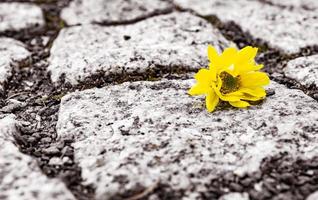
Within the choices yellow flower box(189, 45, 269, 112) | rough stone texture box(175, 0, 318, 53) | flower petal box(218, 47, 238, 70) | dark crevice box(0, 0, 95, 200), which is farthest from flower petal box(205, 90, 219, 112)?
rough stone texture box(175, 0, 318, 53)

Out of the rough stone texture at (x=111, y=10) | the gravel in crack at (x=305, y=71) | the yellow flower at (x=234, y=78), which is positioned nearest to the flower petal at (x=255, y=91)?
the yellow flower at (x=234, y=78)

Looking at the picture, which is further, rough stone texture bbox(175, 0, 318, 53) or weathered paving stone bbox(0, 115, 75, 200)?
rough stone texture bbox(175, 0, 318, 53)

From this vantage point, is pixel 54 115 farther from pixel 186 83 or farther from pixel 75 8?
pixel 75 8

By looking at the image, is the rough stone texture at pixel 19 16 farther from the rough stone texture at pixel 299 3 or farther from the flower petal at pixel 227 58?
the rough stone texture at pixel 299 3

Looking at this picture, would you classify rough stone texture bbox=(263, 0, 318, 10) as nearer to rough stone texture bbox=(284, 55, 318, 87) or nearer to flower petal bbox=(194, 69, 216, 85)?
rough stone texture bbox=(284, 55, 318, 87)

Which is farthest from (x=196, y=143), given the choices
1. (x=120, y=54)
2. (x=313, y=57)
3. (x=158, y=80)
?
(x=313, y=57)

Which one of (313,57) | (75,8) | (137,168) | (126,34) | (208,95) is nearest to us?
(137,168)
